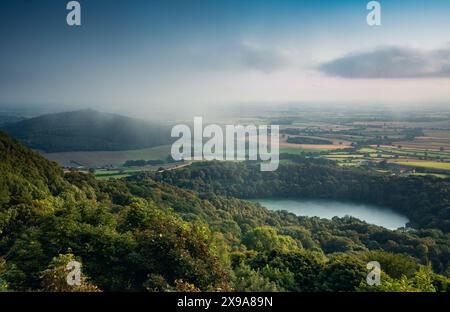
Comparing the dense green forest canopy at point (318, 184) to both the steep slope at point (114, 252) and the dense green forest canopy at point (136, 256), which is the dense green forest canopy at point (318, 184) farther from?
the steep slope at point (114, 252)

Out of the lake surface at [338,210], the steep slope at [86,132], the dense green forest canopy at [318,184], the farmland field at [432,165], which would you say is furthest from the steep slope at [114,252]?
the farmland field at [432,165]

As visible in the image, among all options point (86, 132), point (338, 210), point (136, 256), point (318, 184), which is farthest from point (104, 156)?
point (136, 256)

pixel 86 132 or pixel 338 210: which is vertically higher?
pixel 86 132

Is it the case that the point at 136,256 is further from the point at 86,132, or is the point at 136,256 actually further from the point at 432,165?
the point at 432,165

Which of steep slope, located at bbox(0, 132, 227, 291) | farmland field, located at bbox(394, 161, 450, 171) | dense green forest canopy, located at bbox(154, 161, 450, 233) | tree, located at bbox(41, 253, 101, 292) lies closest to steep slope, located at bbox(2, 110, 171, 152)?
dense green forest canopy, located at bbox(154, 161, 450, 233)

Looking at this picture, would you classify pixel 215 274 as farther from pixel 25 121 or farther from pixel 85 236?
pixel 25 121
